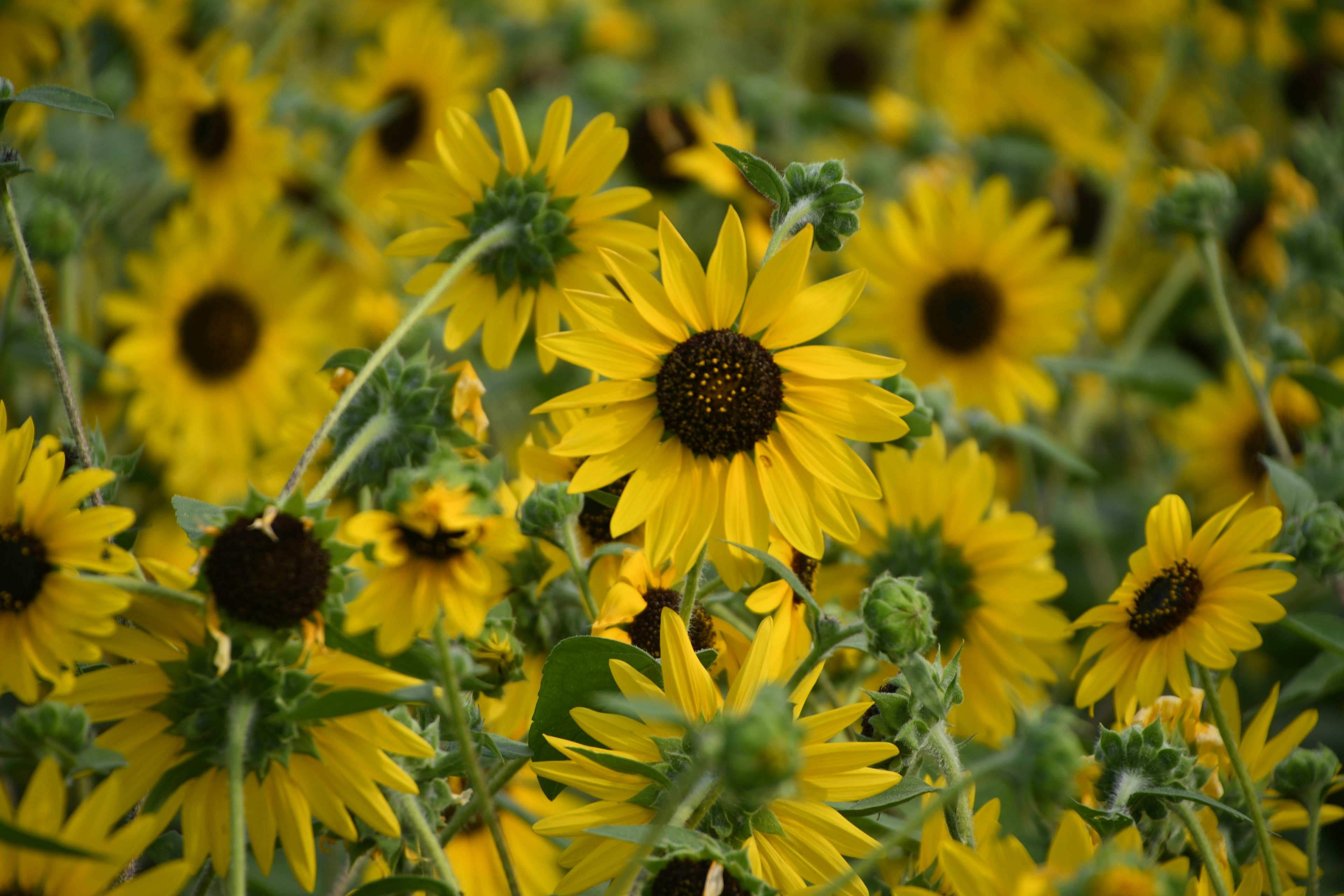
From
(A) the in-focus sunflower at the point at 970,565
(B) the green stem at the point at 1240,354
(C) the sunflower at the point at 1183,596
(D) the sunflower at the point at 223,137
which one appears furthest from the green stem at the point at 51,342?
(B) the green stem at the point at 1240,354

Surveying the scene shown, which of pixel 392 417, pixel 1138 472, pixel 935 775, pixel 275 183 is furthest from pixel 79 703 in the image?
pixel 1138 472

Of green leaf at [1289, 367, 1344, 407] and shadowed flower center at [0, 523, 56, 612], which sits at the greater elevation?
shadowed flower center at [0, 523, 56, 612]

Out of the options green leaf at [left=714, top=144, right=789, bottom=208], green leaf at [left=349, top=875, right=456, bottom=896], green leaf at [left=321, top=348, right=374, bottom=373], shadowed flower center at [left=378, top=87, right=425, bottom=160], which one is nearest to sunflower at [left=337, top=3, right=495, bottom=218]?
shadowed flower center at [left=378, top=87, right=425, bottom=160]

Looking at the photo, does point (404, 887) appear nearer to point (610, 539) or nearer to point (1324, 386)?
point (610, 539)

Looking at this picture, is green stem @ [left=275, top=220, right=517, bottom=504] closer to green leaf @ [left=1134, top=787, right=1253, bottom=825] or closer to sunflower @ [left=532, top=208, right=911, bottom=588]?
sunflower @ [left=532, top=208, right=911, bottom=588]

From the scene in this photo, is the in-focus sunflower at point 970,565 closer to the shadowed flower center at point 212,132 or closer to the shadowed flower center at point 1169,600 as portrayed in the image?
the shadowed flower center at point 1169,600

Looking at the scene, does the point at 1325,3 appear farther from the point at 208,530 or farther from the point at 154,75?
the point at 208,530
